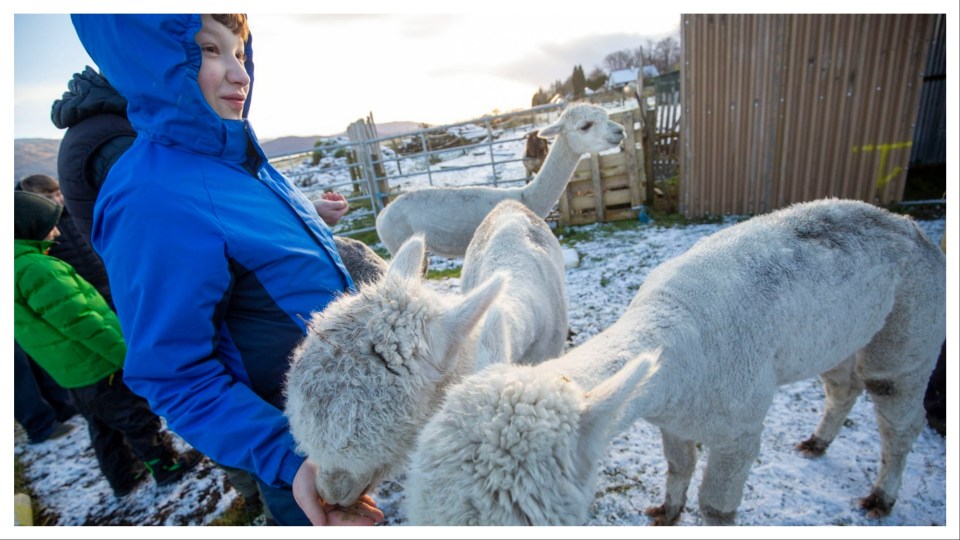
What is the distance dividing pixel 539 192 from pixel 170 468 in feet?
15.2

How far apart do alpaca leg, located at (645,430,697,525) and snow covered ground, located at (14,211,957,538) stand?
10 cm

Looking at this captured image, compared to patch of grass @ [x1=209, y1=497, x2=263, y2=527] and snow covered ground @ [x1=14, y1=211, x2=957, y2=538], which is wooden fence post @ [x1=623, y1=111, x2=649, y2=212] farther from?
patch of grass @ [x1=209, y1=497, x2=263, y2=527]

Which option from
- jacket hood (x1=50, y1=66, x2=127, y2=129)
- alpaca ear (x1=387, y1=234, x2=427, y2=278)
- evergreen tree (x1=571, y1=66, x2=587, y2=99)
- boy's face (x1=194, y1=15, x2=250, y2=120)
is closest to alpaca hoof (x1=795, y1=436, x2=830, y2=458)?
alpaca ear (x1=387, y1=234, x2=427, y2=278)

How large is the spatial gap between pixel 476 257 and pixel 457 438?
2034mm

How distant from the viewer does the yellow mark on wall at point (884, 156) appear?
6481 mm

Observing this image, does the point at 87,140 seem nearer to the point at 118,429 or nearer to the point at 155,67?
the point at 155,67

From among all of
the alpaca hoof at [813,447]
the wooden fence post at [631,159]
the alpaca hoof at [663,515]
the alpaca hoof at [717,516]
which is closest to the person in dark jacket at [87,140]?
the alpaca hoof at [717,516]

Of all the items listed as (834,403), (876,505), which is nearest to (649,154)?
(834,403)

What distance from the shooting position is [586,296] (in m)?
5.44

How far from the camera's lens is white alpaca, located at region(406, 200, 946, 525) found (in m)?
1.01

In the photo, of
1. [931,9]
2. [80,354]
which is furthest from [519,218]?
[80,354]

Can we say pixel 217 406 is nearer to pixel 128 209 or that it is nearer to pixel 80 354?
pixel 128 209

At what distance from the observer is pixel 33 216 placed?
2957 millimetres

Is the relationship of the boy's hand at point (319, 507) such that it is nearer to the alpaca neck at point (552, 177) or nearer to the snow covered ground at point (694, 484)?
the snow covered ground at point (694, 484)
